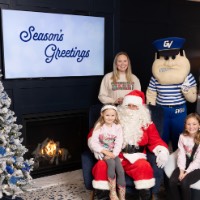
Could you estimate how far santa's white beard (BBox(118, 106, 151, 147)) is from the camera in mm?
3020

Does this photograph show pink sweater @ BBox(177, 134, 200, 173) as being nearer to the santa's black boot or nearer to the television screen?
the santa's black boot

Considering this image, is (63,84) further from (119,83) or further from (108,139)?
(108,139)

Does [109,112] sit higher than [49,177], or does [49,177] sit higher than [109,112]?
[109,112]

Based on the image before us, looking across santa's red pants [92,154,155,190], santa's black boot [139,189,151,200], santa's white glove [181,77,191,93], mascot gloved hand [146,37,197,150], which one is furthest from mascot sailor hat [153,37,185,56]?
santa's black boot [139,189,151,200]

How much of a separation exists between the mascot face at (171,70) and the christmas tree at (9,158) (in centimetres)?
153

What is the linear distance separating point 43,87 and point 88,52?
2.16 ft

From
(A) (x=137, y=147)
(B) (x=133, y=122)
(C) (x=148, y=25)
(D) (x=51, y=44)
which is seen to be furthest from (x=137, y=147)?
(C) (x=148, y=25)

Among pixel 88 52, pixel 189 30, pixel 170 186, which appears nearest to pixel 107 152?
pixel 170 186

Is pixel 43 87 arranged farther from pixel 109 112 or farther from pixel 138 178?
pixel 138 178

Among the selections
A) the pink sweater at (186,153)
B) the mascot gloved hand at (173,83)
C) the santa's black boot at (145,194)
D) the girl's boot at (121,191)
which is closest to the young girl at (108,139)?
the girl's boot at (121,191)

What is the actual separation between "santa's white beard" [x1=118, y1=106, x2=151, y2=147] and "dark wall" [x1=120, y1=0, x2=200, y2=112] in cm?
126

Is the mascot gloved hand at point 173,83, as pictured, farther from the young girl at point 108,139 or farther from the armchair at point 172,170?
the young girl at point 108,139

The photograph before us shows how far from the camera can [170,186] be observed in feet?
8.87

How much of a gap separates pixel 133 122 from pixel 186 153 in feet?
1.76
